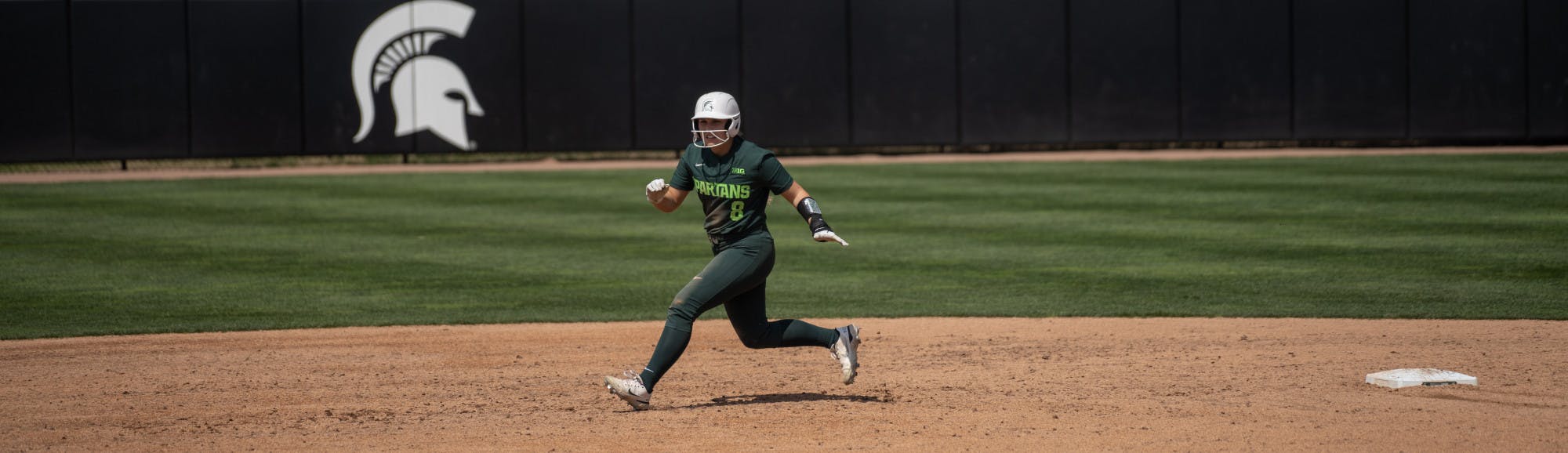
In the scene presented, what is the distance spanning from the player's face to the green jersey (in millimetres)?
131

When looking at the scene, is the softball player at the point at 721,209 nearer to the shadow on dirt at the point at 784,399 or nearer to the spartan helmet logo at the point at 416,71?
the shadow on dirt at the point at 784,399

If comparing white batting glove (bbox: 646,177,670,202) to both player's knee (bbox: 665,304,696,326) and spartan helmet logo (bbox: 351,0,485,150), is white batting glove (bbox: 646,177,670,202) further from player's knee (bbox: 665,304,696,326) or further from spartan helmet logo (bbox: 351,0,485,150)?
spartan helmet logo (bbox: 351,0,485,150)

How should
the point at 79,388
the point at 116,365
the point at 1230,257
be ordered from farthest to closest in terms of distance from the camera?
1. the point at 1230,257
2. the point at 116,365
3. the point at 79,388

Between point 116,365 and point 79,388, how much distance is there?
80 centimetres

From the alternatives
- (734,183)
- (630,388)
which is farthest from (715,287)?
(630,388)

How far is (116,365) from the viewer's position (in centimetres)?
895

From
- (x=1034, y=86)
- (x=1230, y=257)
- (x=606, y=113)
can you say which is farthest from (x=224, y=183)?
(x=1230, y=257)

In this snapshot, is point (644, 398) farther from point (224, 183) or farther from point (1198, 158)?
point (1198, 158)

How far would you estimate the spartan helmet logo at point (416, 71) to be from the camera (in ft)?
82.2

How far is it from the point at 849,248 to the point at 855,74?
11108 mm

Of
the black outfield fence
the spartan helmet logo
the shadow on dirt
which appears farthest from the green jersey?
the spartan helmet logo

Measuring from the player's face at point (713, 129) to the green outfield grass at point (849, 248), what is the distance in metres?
4.14

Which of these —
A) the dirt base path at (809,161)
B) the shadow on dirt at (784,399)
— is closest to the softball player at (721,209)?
the shadow on dirt at (784,399)

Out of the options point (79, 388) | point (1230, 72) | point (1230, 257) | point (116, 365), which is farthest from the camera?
point (1230, 72)
